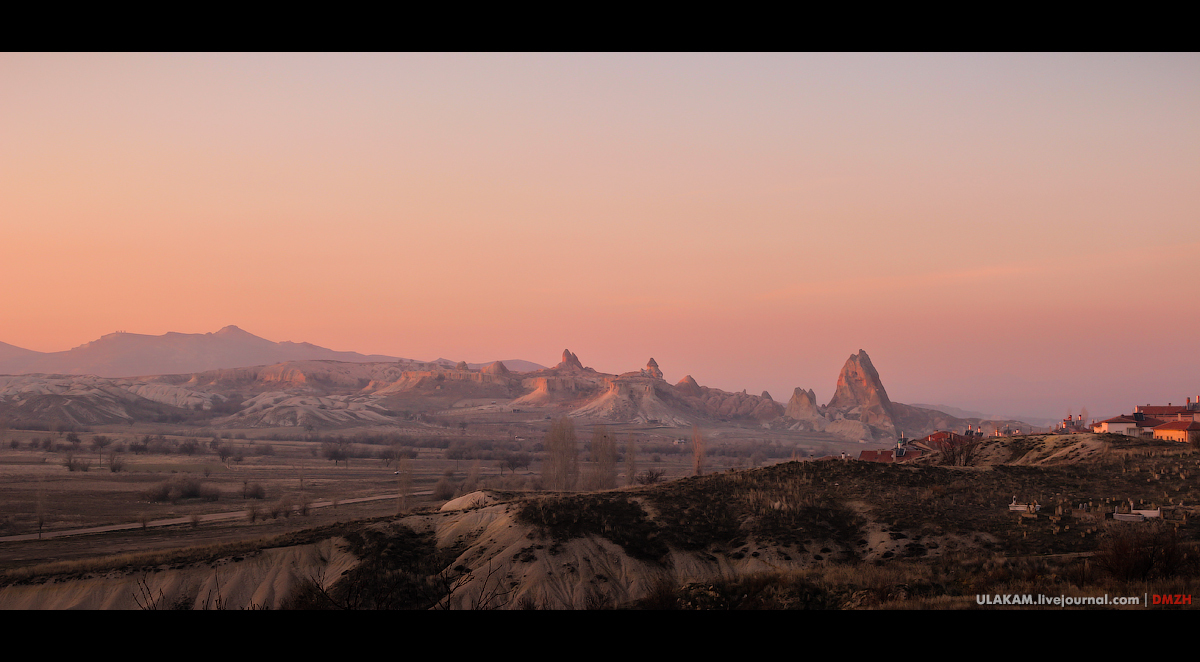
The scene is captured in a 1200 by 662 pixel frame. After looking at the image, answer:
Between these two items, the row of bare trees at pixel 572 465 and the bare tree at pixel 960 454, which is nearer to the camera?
the bare tree at pixel 960 454

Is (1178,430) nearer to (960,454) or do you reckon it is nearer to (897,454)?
(897,454)

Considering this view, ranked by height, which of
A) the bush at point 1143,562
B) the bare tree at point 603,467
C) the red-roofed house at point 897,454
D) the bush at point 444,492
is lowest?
the bush at point 444,492

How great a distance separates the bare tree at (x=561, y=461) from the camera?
75812 mm

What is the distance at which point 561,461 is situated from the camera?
253 ft

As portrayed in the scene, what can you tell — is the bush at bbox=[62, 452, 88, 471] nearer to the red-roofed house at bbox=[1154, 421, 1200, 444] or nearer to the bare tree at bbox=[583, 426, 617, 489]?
the bare tree at bbox=[583, 426, 617, 489]

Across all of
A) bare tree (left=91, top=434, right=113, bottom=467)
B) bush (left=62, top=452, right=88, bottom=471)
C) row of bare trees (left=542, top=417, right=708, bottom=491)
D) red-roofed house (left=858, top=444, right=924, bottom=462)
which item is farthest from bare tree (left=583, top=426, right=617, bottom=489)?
bare tree (left=91, top=434, right=113, bottom=467)

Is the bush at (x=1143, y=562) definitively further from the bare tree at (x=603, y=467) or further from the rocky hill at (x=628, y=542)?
the bare tree at (x=603, y=467)

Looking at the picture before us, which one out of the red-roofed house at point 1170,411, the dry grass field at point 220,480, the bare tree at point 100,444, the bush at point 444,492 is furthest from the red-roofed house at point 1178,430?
the bare tree at point 100,444
